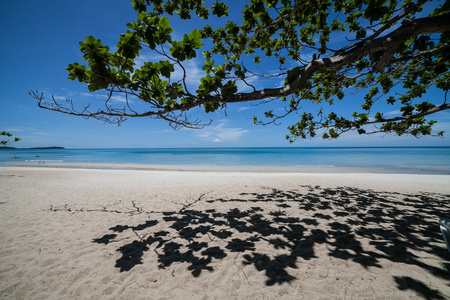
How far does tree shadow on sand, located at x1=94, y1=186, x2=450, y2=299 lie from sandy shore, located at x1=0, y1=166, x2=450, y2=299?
3 centimetres

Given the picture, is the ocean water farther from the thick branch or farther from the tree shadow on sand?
the thick branch

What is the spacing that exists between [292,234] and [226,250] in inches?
70.6

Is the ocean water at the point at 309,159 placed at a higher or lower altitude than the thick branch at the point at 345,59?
lower

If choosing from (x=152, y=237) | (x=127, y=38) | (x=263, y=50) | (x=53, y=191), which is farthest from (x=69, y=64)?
(x=53, y=191)

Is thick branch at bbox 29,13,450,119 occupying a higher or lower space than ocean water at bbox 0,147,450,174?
higher

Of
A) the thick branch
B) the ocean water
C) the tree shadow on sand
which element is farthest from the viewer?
the ocean water

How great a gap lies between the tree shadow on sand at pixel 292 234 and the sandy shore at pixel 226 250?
3 centimetres

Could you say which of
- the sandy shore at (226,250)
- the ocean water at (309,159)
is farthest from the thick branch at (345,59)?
the ocean water at (309,159)

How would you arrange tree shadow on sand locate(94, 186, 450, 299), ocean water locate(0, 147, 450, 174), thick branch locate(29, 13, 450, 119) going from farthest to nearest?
ocean water locate(0, 147, 450, 174), tree shadow on sand locate(94, 186, 450, 299), thick branch locate(29, 13, 450, 119)

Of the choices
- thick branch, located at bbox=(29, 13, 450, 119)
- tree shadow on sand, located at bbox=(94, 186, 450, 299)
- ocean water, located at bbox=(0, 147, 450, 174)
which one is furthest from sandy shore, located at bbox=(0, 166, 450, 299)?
ocean water, located at bbox=(0, 147, 450, 174)

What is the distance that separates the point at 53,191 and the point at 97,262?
8354 mm

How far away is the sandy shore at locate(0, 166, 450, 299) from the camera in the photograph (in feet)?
8.81

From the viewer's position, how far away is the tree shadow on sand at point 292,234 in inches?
127

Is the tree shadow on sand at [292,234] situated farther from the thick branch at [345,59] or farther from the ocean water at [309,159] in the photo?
the ocean water at [309,159]
